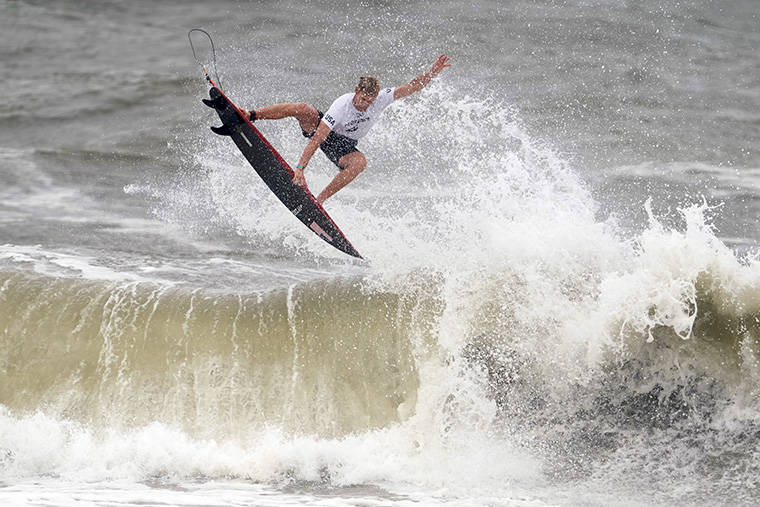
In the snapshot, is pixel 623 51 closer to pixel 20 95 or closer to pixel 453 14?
pixel 453 14

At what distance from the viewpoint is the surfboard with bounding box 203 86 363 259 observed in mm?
9539

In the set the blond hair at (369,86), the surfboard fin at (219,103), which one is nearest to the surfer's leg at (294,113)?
the surfboard fin at (219,103)

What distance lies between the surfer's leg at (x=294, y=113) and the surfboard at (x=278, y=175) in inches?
7.3

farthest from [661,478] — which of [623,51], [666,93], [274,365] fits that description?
[623,51]

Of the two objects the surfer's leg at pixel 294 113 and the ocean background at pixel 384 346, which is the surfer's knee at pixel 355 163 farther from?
the ocean background at pixel 384 346

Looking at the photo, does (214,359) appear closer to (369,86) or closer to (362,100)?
(362,100)

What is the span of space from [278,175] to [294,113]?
0.64 m

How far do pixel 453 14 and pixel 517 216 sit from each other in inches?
478

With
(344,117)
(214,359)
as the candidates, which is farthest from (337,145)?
(214,359)

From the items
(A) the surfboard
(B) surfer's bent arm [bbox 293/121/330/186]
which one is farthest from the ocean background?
(B) surfer's bent arm [bbox 293/121/330/186]

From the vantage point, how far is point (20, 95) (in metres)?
19.3

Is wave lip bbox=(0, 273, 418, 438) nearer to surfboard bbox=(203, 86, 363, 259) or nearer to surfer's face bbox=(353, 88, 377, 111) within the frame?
surfboard bbox=(203, 86, 363, 259)

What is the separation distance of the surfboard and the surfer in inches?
4.4

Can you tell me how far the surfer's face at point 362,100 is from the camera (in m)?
9.22
